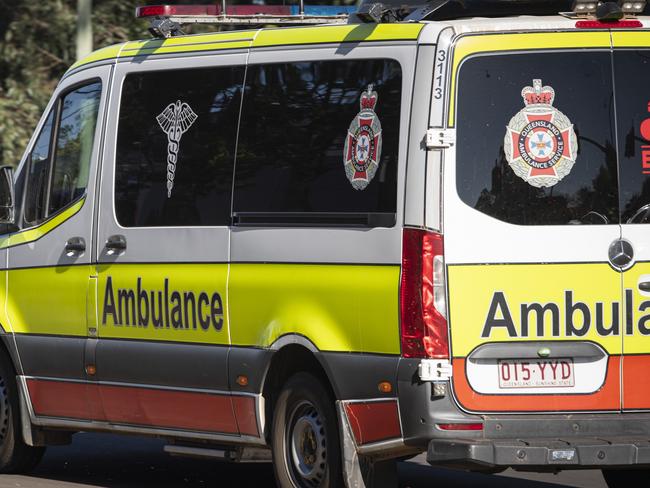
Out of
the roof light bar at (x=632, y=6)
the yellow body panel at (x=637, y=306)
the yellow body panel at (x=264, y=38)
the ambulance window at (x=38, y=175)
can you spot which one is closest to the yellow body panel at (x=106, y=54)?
the yellow body panel at (x=264, y=38)

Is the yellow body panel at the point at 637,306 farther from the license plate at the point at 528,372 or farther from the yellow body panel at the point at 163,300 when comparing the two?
the yellow body panel at the point at 163,300

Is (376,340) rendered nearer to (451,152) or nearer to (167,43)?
(451,152)

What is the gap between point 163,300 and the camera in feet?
29.2

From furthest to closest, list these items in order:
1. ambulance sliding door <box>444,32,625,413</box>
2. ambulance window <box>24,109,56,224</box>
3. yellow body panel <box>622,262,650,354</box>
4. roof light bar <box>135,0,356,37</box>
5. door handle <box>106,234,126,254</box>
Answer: ambulance window <box>24,109,56,224</box> < roof light bar <box>135,0,356,37</box> < door handle <box>106,234,126,254</box> < yellow body panel <box>622,262,650,354</box> < ambulance sliding door <box>444,32,625,413</box>

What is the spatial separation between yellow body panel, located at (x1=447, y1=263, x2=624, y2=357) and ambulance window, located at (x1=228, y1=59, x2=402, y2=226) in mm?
514

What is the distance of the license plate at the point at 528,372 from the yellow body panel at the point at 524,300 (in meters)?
0.11

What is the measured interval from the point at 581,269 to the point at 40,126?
13.3 feet

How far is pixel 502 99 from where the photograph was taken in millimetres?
7484

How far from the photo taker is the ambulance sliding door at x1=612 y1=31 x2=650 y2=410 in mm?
7547

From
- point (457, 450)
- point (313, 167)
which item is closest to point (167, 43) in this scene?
point (313, 167)

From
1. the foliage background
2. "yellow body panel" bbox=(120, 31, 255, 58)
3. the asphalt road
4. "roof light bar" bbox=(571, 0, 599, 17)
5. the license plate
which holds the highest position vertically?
the foliage background

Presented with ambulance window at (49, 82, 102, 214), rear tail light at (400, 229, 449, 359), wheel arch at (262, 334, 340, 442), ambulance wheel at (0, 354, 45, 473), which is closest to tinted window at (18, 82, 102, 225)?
ambulance window at (49, 82, 102, 214)

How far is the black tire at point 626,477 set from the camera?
902 cm

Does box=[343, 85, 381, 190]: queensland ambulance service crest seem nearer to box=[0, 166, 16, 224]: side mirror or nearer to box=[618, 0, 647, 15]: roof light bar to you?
box=[618, 0, 647, 15]: roof light bar
